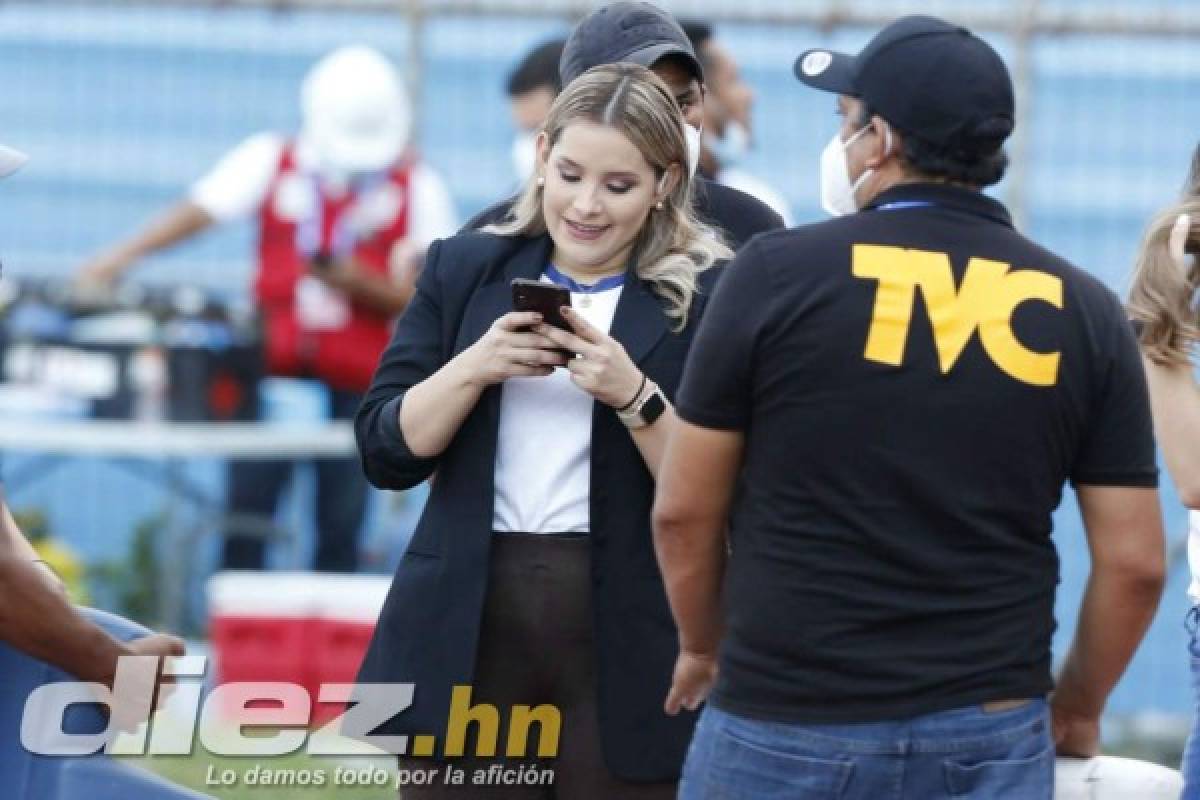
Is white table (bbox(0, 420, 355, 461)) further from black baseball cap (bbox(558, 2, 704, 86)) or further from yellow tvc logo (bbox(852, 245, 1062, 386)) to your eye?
yellow tvc logo (bbox(852, 245, 1062, 386))

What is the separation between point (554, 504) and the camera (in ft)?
12.2

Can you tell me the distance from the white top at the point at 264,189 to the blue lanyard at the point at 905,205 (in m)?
4.64

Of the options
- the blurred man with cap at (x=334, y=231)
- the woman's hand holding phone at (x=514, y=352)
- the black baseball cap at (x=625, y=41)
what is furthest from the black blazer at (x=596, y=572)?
the blurred man with cap at (x=334, y=231)

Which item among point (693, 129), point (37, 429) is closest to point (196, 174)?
point (37, 429)

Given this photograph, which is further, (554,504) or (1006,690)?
(554,504)

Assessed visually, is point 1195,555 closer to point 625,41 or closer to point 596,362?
point 596,362

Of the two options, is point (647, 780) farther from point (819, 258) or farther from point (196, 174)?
point (196, 174)

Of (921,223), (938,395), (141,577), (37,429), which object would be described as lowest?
(141,577)

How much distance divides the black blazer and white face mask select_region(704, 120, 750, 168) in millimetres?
2696

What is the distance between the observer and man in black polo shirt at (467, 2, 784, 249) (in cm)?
407

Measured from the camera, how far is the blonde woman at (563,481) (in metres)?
3.66

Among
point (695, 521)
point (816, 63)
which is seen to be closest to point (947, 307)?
point (695, 521)

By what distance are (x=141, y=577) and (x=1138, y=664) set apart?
142 inches

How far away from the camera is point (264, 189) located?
7820 millimetres
